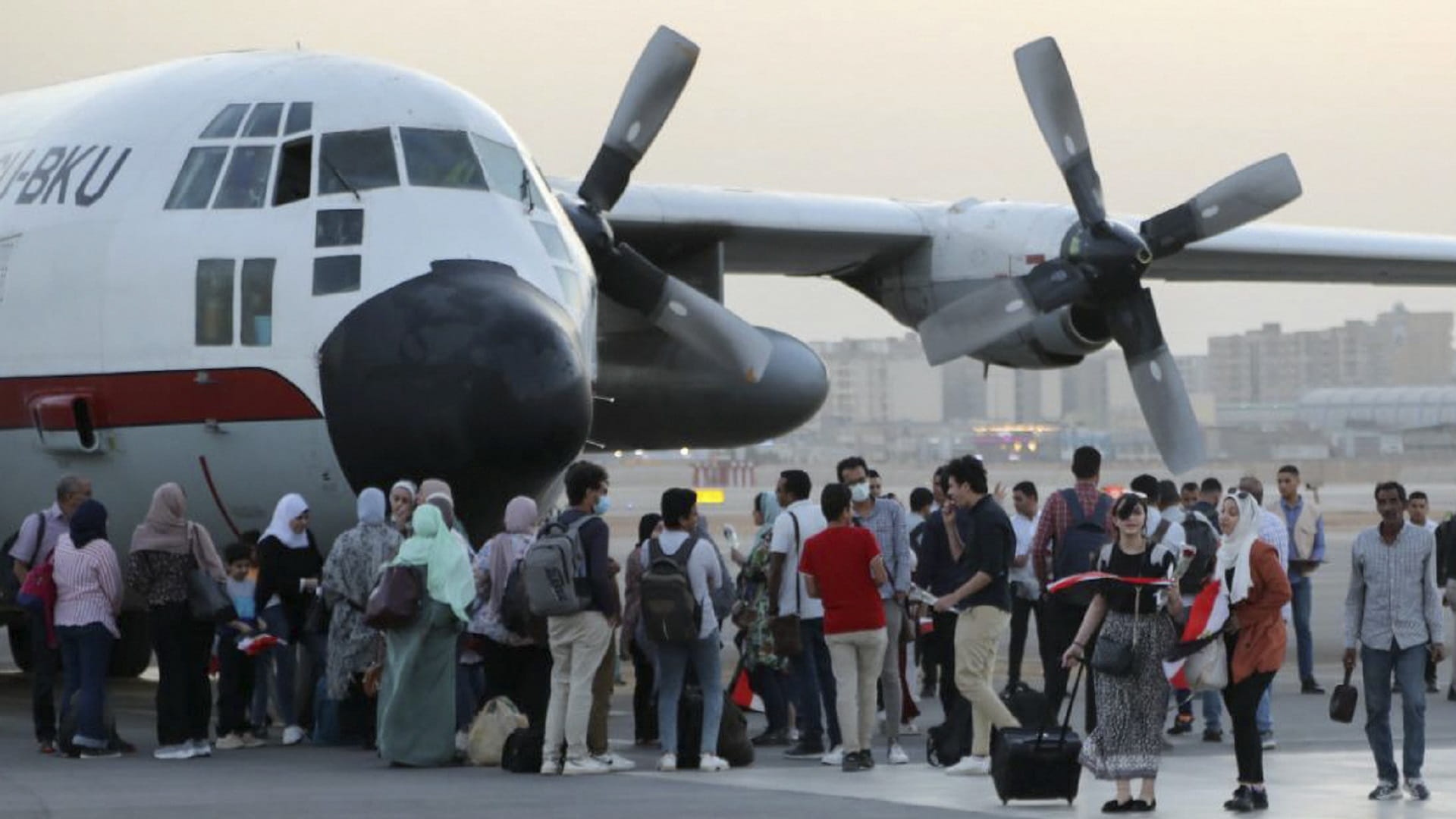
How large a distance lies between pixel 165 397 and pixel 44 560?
46.3 inches

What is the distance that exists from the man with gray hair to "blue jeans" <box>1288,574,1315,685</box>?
26.0ft

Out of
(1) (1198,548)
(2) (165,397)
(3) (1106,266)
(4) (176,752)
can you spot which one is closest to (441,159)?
(2) (165,397)

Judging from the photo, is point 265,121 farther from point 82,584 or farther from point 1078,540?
point 1078,540

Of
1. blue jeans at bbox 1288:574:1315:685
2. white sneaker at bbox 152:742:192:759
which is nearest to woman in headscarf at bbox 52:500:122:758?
white sneaker at bbox 152:742:192:759

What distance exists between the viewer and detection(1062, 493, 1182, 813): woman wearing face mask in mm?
9758

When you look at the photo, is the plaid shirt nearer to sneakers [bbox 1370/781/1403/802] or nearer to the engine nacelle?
sneakers [bbox 1370/781/1403/802]

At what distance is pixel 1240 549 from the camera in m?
9.88

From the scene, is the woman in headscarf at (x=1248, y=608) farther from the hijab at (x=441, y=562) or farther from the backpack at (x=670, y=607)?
the hijab at (x=441, y=562)

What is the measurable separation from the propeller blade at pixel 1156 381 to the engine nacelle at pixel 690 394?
2807 mm

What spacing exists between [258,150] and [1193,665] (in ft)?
20.7

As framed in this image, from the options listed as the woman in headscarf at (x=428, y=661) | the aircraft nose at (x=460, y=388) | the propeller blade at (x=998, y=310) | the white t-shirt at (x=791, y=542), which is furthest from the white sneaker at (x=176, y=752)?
the propeller blade at (x=998, y=310)

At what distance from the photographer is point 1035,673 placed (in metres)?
17.6

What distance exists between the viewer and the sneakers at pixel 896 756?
38.3ft

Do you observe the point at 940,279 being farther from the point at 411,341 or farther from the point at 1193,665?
the point at 1193,665
